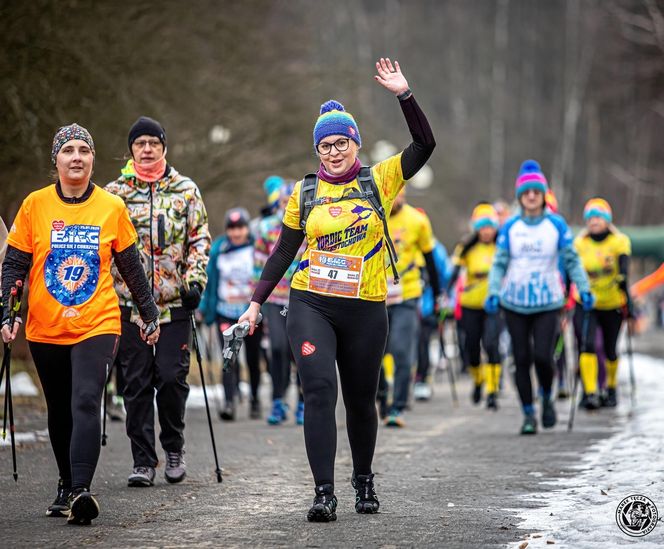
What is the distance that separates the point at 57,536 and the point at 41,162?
371 inches

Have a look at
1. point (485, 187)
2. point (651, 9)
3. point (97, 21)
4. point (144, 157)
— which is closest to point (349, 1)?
point (485, 187)

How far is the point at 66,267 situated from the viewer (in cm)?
714

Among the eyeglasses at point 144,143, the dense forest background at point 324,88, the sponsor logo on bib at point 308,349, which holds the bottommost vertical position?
the sponsor logo on bib at point 308,349

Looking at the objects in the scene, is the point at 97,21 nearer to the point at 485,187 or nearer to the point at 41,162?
the point at 41,162

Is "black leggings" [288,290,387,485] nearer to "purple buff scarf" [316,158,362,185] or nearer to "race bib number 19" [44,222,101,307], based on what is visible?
"purple buff scarf" [316,158,362,185]

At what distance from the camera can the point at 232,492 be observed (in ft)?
26.8

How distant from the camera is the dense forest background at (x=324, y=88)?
15.6 meters

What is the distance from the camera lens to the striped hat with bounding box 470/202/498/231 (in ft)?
52.4

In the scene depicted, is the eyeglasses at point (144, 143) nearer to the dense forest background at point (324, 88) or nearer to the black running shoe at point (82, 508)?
the black running shoe at point (82, 508)

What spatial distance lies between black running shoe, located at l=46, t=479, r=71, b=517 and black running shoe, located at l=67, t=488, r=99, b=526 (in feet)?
1.10

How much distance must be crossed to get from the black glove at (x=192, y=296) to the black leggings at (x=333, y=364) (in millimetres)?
1328

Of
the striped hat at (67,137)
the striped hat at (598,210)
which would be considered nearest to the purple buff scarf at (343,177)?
the striped hat at (67,137)

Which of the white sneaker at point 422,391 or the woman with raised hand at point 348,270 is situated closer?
the woman with raised hand at point 348,270

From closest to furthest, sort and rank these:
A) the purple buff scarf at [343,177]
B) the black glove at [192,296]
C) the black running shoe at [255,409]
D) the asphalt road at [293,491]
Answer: the asphalt road at [293,491]
the purple buff scarf at [343,177]
the black glove at [192,296]
the black running shoe at [255,409]
